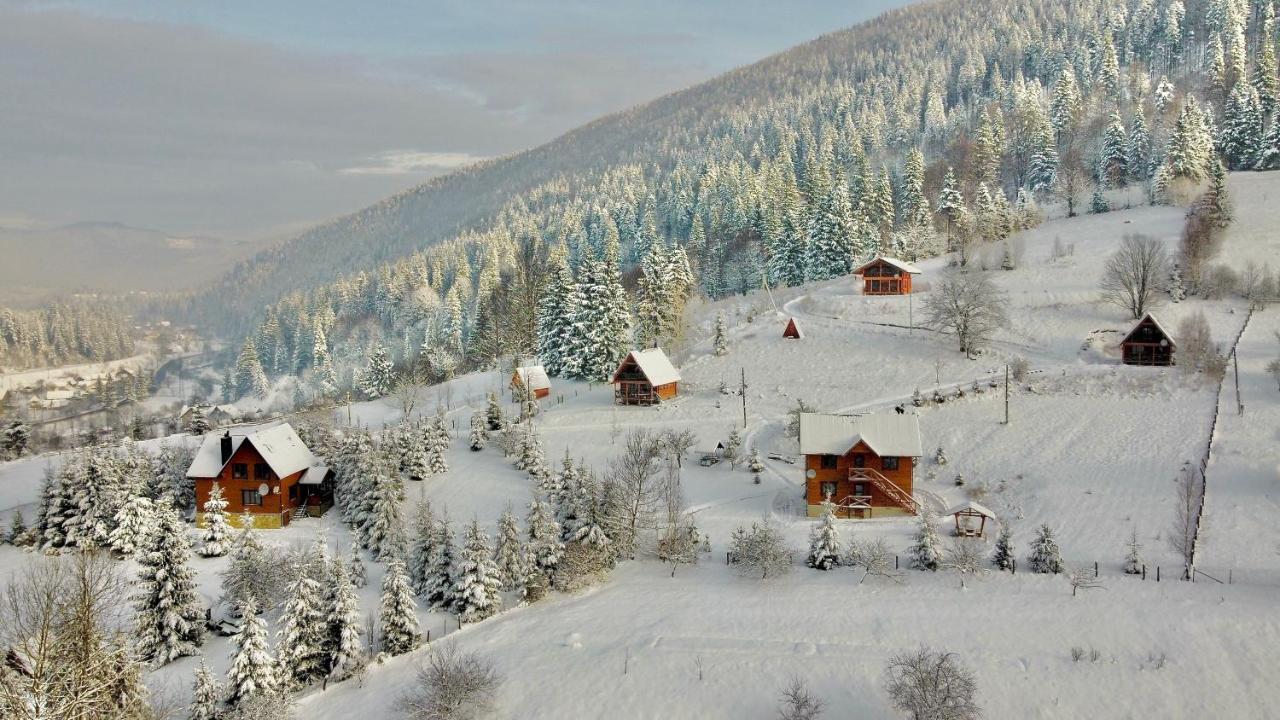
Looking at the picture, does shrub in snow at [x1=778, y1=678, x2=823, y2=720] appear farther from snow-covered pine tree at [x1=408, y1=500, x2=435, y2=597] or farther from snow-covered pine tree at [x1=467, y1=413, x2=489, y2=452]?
snow-covered pine tree at [x1=467, y1=413, x2=489, y2=452]

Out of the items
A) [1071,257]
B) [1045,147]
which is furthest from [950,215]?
[1045,147]

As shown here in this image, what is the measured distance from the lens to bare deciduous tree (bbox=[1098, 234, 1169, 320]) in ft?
212

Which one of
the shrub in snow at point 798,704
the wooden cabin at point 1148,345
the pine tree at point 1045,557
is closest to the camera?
the shrub in snow at point 798,704

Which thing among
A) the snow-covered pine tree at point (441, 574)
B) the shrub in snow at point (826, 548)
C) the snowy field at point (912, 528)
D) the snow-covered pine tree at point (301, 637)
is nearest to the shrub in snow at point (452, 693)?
the snowy field at point (912, 528)

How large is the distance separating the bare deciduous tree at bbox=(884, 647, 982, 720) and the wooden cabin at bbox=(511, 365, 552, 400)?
148 ft

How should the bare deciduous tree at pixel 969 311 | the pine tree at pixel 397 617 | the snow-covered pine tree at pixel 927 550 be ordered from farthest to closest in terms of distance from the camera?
the bare deciduous tree at pixel 969 311
the snow-covered pine tree at pixel 927 550
the pine tree at pixel 397 617

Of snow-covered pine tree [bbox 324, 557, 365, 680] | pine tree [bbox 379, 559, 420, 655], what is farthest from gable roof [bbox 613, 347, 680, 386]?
snow-covered pine tree [bbox 324, 557, 365, 680]

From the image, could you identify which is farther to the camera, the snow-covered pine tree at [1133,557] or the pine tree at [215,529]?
the pine tree at [215,529]

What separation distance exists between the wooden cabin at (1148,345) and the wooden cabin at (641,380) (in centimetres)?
3504

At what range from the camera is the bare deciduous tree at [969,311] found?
208 ft

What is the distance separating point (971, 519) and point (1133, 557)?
854 centimetres

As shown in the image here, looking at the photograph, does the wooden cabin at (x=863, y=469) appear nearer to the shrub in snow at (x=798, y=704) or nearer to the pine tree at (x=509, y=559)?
the pine tree at (x=509, y=559)

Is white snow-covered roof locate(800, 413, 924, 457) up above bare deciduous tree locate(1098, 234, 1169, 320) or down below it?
below

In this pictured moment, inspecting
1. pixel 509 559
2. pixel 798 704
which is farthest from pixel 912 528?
pixel 509 559
